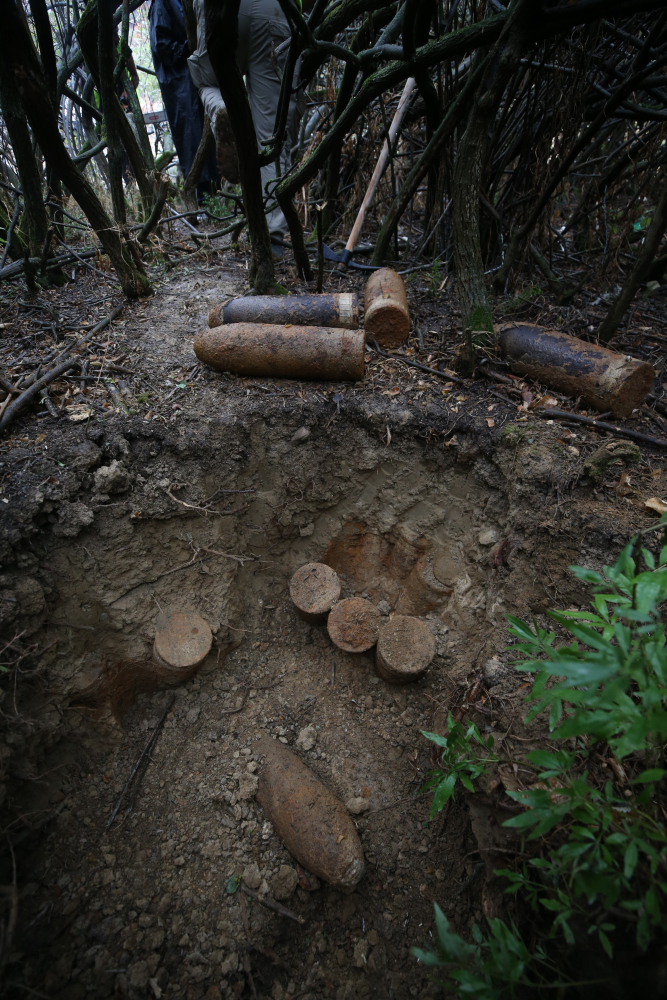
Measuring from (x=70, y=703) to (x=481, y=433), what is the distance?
2.83 m

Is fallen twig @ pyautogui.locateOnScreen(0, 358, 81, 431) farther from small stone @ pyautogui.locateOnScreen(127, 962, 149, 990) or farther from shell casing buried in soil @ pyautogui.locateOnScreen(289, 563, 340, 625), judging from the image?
small stone @ pyautogui.locateOnScreen(127, 962, 149, 990)

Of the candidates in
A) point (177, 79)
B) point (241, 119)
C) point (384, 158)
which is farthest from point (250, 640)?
point (177, 79)

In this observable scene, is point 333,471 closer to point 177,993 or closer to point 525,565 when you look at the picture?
point 525,565

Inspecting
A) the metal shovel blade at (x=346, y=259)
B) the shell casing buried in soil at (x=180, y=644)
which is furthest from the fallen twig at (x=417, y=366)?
the shell casing buried in soil at (x=180, y=644)

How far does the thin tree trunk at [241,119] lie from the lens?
2.32 metres

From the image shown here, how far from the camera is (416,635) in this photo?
103 inches

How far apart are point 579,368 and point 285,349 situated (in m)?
1.84

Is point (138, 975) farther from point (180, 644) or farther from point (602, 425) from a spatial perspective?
point (602, 425)

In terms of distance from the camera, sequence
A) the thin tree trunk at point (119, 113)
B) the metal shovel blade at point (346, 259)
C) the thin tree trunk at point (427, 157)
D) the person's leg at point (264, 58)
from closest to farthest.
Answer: the thin tree trunk at point (427, 157), the thin tree trunk at point (119, 113), the person's leg at point (264, 58), the metal shovel blade at point (346, 259)

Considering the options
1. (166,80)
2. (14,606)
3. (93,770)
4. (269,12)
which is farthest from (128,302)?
(166,80)

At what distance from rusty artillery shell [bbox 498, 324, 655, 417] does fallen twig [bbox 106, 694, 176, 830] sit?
3.16 m

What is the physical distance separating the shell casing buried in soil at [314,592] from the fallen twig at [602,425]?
1.70 metres

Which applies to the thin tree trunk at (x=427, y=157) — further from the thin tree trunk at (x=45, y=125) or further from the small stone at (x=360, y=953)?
the small stone at (x=360, y=953)

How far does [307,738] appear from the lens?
103 inches
